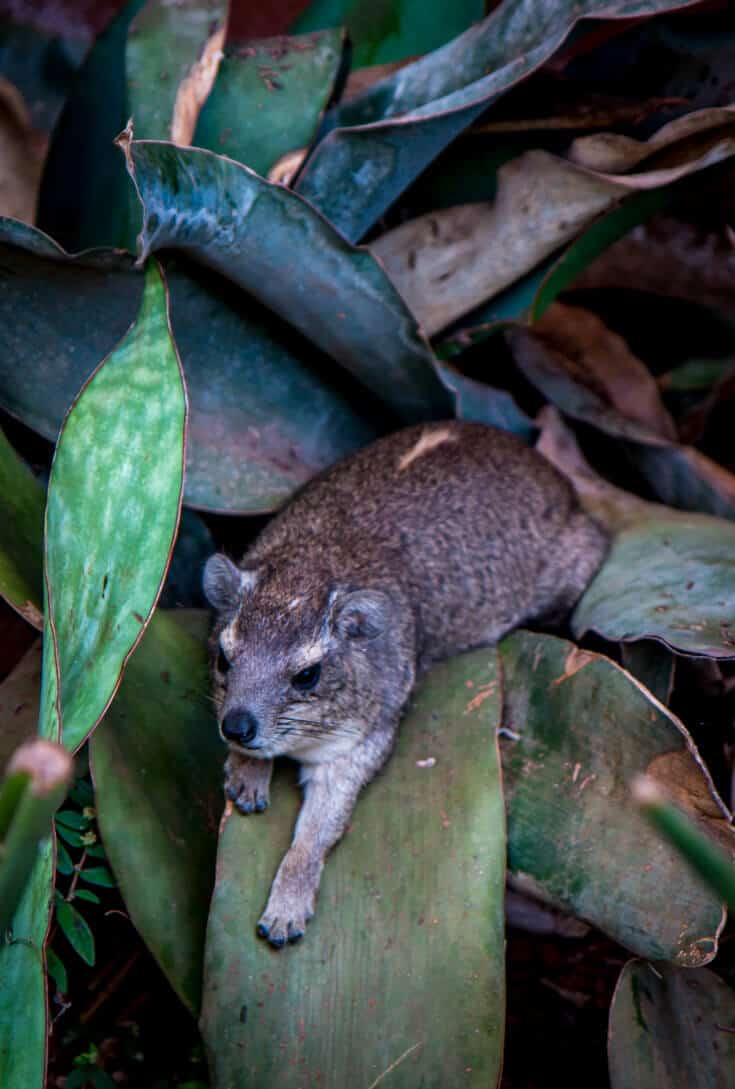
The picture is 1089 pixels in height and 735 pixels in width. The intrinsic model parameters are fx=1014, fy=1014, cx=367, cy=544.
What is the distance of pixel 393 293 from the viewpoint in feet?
11.1

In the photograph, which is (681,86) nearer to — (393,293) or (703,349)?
(703,349)

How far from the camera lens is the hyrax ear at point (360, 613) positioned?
3092mm

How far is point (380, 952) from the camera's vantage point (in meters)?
2.51

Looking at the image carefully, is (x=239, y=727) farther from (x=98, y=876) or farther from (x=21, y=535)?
(x=21, y=535)

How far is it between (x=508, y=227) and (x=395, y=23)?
104cm

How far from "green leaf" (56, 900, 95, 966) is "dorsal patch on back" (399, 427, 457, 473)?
1.91 m

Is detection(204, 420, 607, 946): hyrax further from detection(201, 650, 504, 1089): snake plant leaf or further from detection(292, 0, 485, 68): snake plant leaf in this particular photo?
detection(292, 0, 485, 68): snake plant leaf

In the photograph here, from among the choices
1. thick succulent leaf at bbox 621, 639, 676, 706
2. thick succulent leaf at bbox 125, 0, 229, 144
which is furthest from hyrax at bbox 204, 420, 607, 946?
thick succulent leaf at bbox 125, 0, 229, 144

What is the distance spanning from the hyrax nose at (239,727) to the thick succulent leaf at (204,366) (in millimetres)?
937

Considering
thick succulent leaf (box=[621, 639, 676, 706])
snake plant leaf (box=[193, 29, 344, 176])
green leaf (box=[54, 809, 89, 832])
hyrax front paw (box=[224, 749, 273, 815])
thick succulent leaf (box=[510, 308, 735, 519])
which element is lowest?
thick succulent leaf (box=[510, 308, 735, 519])

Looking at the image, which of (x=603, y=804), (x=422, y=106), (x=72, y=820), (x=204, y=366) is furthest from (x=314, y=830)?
(x=422, y=106)

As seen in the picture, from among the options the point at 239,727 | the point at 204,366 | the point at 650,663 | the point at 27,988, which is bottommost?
the point at 650,663

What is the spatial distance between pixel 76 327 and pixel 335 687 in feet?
4.45

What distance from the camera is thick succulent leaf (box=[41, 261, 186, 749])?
1.98 metres
